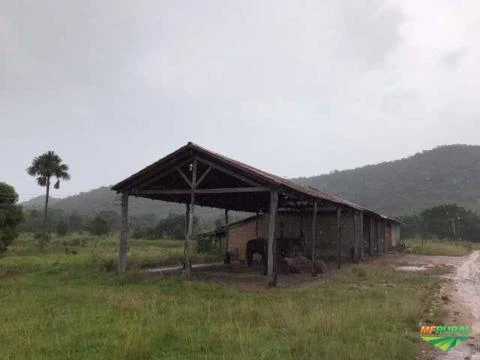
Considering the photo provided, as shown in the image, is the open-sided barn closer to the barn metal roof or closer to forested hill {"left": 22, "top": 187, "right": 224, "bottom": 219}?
the barn metal roof

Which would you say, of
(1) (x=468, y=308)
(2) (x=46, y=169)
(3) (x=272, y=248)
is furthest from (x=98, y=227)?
(1) (x=468, y=308)

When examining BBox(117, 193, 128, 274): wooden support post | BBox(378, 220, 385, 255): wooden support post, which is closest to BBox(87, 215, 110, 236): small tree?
BBox(378, 220, 385, 255): wooden support post

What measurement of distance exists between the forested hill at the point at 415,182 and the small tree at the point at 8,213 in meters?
64.4

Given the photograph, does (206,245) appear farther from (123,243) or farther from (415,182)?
(415,182)

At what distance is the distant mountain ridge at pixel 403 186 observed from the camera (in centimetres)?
8912

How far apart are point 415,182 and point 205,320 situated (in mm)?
97388

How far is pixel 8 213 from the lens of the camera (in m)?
36.8

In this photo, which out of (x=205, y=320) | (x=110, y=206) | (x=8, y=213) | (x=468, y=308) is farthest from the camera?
(x=110, y=206)

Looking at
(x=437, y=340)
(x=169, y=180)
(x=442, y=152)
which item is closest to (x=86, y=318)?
(x=437, y=340)

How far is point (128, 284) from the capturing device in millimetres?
14977

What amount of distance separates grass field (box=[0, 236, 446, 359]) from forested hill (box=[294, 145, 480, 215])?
7602cm

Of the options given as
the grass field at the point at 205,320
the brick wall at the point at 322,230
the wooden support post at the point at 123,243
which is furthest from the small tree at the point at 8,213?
the grass field at the point at 205,320

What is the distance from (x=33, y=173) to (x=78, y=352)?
3972cm

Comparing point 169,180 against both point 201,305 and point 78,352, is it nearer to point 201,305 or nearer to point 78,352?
point 201,305
